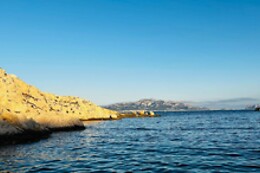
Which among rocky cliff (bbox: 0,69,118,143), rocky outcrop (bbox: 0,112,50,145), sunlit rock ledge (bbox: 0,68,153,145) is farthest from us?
rocky cliff (bbox: 0,69,118,143)

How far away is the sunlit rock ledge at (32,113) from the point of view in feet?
106

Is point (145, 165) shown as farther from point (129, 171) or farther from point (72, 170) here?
point (72, 170)

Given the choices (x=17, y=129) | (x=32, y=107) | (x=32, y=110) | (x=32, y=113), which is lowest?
(x=17, y=129)

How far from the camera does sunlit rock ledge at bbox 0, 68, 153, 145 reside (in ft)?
106

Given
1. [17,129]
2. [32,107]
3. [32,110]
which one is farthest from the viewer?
[32,107]

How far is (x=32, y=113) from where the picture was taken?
46312 millimetres

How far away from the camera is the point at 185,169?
1702cm

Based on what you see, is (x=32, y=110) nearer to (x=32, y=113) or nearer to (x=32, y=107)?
(x=32, y=107)

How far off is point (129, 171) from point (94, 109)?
8843cm

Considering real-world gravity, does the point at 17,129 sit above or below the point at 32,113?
below

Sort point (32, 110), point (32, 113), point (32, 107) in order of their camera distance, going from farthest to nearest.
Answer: point (32, 107) → point (32, 110) → point (32, 113)

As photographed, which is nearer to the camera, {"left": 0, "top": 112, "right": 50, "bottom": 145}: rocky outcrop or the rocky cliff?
{"left": 0, "top": 112, "right": 50, "bottom": 145}: rocky outcrop

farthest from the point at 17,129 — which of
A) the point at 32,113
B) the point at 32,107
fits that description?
the point at 32,107

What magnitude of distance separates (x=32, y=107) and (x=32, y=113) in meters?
8.46
